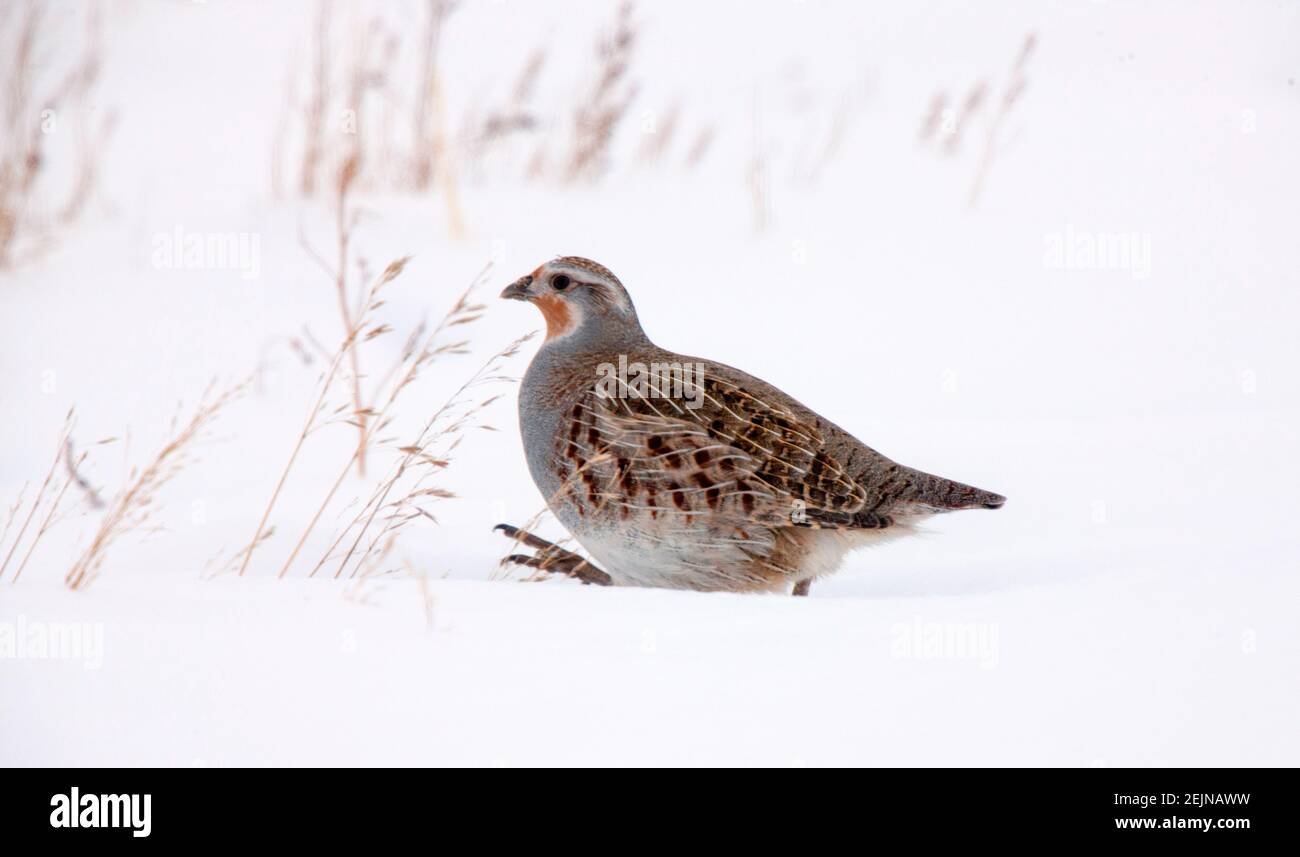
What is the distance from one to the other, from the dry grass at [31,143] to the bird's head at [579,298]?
4484 mm

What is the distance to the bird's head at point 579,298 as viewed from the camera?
417 centimetres

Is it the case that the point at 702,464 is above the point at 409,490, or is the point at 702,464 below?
below

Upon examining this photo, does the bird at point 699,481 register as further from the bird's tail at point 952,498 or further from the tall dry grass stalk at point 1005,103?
the tall dry grass stalk at point 1005,103

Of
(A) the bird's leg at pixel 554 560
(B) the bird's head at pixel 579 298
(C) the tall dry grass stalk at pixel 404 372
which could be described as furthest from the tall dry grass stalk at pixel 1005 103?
(A) the bird's leg at pixel 554 560

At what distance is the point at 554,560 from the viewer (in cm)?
410

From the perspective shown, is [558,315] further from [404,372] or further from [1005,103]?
[1005,103]

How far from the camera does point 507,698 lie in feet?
8.18

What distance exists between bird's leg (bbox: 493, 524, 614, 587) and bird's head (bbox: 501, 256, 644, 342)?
0.64 meters

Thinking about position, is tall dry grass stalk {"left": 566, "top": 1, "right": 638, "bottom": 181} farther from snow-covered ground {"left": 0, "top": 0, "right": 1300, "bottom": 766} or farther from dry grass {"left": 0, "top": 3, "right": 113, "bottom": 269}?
dry grass {"left": 0, "top": 3, "right": 113, "bottom": 269}

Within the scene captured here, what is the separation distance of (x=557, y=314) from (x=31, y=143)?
5077mm

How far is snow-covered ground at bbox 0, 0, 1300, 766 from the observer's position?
2480 mm

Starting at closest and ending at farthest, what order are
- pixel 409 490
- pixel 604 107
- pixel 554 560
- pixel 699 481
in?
pixel 699 481 → pixel 554 560 → pixel 409 490 → pixel 604 107

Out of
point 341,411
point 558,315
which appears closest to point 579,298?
point 558,315

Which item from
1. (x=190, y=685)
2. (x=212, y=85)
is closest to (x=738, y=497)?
(x=190, y=685)
